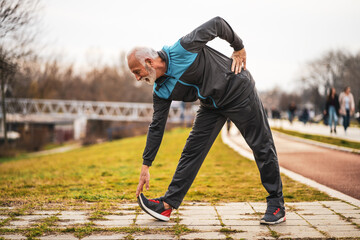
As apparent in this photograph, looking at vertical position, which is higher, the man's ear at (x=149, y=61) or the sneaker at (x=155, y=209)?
the man's ear at (x=149, y=61)

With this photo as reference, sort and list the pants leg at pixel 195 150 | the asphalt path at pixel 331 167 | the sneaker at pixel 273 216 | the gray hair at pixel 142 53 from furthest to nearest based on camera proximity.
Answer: the asphalt path at pixel 331 167, the pants leg at pixel 195 150, the sneaker at pixel 273 216, the gray hair at pixel 142 53

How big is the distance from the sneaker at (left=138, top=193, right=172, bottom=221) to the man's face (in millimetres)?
1135

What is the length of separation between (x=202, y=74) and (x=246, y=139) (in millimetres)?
759

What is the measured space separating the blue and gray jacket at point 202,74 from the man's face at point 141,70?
0.15 metres

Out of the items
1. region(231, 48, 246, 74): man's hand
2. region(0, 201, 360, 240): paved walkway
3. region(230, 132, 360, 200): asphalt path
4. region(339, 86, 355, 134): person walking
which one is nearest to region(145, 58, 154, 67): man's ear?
region(231, 48, 246, 74): man's hand

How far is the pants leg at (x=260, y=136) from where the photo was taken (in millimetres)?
3580

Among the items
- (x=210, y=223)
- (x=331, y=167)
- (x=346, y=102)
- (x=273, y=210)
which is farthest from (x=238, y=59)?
(x=346, y=102)

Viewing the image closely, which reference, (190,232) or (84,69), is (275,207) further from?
(84,69)

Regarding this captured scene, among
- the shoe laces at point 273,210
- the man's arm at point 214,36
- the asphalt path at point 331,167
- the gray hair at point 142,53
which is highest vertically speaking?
the man's arm at point 214,36

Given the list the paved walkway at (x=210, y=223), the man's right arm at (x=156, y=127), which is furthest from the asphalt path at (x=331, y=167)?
the man's right arm at (x=156, y=127)

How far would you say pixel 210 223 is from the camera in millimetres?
3553

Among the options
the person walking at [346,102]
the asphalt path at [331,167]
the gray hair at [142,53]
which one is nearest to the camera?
the gray hair at [142,53]

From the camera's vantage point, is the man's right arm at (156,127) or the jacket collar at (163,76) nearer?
the jacket collar at (163,76)

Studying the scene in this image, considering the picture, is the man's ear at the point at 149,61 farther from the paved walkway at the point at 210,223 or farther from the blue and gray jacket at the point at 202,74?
the paved walkway at the point at 210,223
